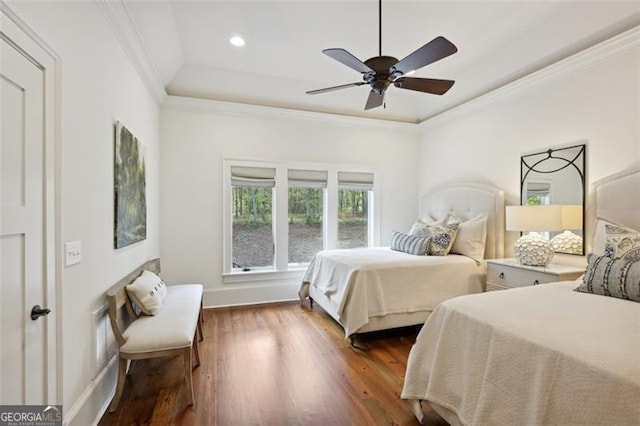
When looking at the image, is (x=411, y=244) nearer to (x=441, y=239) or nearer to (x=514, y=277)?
(x=441, y=239)

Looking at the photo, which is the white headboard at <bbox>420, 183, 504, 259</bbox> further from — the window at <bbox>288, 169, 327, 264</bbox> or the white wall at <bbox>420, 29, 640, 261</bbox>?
the window at <bbox>288, 169, 327, 264</bbox>

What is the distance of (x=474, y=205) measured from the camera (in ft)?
13.1

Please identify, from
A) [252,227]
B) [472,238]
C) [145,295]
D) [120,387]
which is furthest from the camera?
[252,227]

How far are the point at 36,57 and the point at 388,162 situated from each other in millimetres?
4428

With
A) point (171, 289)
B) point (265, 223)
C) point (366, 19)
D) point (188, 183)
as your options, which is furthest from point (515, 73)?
point (171, 289)

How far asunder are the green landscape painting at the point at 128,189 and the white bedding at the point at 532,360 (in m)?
2.36

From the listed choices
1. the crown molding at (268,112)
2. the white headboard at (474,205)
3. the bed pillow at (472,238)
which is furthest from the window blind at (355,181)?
the bed pillow at (472,238)

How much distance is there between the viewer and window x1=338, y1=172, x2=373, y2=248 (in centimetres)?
483

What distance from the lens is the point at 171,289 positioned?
3.06 m

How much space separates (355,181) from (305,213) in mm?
959

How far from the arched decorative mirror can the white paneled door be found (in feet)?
11.9

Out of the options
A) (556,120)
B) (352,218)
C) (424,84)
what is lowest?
(352,218)

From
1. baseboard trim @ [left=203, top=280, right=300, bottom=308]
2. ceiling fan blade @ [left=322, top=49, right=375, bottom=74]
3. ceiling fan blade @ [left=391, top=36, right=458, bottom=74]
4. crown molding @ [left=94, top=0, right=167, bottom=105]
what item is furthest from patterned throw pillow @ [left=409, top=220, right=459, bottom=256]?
crown molding @ [left=94, top=0, right=167, bottom=105]

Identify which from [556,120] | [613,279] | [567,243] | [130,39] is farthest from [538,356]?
[130,39]
